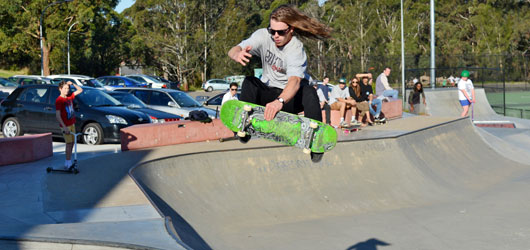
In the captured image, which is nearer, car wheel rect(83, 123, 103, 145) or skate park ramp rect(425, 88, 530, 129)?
car wheel rect(83, 123, 103, 145)

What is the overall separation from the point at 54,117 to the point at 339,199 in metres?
7.18

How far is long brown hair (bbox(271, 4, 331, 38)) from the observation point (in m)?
5.34

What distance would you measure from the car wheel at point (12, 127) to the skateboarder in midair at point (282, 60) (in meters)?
9.62

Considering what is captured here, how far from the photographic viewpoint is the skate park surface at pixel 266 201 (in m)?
6.07

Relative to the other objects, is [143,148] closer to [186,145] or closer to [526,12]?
[186,145]

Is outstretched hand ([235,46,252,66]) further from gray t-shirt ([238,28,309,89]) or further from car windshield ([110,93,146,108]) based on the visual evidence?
car windshield ([110,93,146,108])

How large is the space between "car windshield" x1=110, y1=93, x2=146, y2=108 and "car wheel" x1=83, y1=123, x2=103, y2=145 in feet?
7.68

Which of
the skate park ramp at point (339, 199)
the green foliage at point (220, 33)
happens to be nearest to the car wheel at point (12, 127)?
the skate park ramp at point (339, 199)

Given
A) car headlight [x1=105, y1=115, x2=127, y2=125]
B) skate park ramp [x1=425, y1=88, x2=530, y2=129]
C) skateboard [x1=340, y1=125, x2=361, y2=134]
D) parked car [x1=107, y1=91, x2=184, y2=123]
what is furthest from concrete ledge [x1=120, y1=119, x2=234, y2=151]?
skate park ramp [x1=425, y1=88, x2=530, y2=129]

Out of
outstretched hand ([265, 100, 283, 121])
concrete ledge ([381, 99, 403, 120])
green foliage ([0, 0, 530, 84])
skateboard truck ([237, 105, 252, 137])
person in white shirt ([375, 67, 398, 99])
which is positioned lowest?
concrete ledge ([381, 99, 403, 120])

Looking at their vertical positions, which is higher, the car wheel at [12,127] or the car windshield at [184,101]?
the car windshield at [184,101]

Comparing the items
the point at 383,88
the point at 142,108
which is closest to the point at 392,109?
the point at 383,88

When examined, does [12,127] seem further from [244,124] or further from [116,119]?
[244,124]

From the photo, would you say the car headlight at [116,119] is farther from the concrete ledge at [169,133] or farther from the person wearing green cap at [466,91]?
the person wearing green cap at [466,91]
